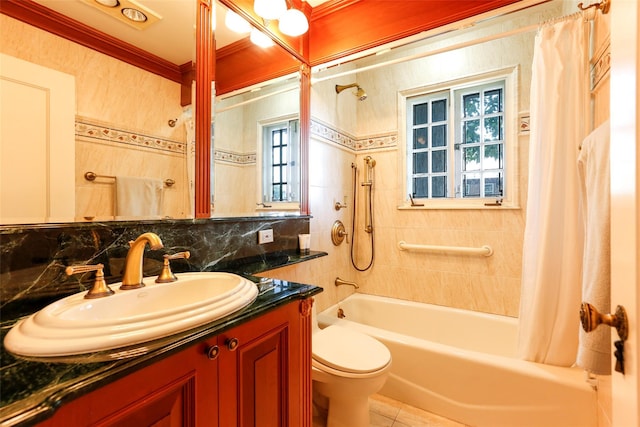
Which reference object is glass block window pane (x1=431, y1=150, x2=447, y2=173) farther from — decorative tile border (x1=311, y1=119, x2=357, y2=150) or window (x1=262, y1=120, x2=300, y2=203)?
window (x1=262, y1=120, x2=300, y2=203)

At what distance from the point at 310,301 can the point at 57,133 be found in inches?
38.6

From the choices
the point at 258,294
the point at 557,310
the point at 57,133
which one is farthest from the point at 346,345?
the point at 57,133

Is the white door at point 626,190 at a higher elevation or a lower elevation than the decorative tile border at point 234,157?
lower

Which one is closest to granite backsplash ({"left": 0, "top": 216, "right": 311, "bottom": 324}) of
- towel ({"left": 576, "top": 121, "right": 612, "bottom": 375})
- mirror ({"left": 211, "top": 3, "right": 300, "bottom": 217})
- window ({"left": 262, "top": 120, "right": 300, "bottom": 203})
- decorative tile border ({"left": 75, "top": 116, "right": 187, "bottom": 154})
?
mirror ({"left": 211, "top": 3, "right": 300, "bottom": 217})

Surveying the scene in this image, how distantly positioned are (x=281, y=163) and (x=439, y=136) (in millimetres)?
1459

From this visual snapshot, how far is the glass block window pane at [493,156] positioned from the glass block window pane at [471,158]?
56 millimetres

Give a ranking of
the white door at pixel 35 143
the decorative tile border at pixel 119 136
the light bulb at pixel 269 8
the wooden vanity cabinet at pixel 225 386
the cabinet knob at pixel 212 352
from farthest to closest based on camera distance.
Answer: the light bulb at pixel 269 8 → the decorative tile border at pixel 119 136 → the white door at pixel 35 143 → the cabinet knob at pixel 212 352 → the wooden vanity cabinet at pixel 225 386

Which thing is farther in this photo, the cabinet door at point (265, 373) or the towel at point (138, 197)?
the towel at point (138, 197)

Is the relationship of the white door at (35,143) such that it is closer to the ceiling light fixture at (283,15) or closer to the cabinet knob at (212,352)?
the cabinet knob at (212,352)

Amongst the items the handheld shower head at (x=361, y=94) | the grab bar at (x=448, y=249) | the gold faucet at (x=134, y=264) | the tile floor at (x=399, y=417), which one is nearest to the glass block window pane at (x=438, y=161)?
the grab bar at (x=448, y=249)

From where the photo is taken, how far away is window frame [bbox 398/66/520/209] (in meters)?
2.05

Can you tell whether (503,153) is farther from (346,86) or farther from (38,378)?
(38,378)

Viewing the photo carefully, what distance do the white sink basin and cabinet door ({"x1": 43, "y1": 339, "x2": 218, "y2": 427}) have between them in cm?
7

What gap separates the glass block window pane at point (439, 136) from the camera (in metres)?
2.41
